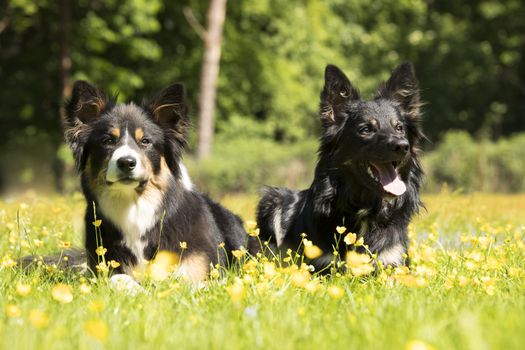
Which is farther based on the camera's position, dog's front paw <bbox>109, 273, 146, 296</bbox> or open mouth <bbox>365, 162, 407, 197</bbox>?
open mouth <bbox>365, 162, 407, 197</bbox>

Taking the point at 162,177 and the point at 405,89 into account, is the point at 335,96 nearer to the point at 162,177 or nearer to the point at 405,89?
the point at 405,89

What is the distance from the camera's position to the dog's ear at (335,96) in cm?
537

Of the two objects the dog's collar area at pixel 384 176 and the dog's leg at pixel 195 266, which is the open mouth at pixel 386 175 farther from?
the dog's leg at pixel 195 266

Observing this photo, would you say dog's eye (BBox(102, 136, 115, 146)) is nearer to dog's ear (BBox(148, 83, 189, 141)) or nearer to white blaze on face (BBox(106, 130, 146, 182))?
white blaze on face (BBox(106, 130, 146, 182))

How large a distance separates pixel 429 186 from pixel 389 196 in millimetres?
13674

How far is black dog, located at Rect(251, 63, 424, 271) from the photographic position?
500cm

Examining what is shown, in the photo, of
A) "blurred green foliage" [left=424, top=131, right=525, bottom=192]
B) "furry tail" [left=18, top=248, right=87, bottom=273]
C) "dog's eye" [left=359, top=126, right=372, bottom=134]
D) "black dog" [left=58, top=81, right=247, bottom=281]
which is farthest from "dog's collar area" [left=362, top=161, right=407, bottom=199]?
"blurred green foliage" [left=424, top=131, right=525, bottom=192]

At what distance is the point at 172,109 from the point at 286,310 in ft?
8.17

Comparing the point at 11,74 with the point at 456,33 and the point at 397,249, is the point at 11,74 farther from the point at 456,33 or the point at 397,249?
the point at 397,249

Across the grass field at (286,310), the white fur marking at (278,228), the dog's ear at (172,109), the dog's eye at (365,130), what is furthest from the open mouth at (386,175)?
the dog's ear at (172,109)

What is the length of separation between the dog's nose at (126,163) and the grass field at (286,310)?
2.12ft

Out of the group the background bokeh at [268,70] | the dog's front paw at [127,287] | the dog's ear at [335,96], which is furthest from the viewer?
the background bokeh at [268,70]

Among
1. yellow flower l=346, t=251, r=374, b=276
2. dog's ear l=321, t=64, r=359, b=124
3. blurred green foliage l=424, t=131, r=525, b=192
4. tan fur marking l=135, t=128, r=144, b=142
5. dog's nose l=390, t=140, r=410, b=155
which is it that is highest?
dog's ear l=321, t=64, r=359, b=124

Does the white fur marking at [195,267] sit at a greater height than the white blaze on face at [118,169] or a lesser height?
lesser
